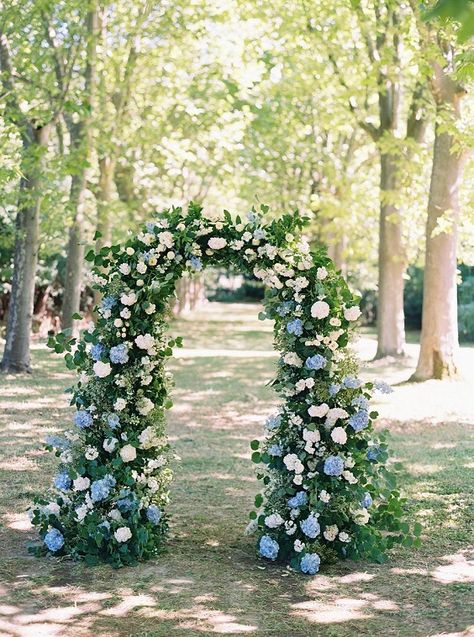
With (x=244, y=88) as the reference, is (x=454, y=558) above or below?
below

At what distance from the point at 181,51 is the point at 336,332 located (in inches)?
714

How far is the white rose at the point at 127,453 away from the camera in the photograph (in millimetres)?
5980

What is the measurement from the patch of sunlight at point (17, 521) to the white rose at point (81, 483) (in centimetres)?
102

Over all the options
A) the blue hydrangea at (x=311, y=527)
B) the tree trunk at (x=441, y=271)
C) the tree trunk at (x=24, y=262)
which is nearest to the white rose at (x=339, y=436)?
the blue hydrangea at (x=311, y=527)

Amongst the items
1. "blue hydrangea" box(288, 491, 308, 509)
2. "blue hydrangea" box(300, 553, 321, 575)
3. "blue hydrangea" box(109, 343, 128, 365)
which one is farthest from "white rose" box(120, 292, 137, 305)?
"blue hydrangea" box(300, 553, 321, 575)

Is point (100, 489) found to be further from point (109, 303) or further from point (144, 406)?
point (109, 303)

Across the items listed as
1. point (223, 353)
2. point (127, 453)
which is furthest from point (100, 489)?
point (223, 353)

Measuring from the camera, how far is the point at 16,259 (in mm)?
15031

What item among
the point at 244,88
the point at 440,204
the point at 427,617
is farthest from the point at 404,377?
the point at 427,617

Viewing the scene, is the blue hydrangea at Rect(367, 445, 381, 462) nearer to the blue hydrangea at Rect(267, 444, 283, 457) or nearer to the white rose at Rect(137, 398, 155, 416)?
the blue hydrangea at Rect(267, 444, 283, 457)

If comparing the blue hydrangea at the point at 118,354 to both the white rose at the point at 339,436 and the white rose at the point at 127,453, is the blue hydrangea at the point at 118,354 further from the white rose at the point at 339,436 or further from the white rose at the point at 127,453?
the white rose at the point at 339,436

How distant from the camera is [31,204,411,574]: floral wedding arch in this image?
235 inches

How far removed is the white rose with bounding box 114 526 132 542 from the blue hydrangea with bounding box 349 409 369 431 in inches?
67.7

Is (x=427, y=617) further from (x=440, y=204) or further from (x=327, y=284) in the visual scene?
(x=440, y=204)
